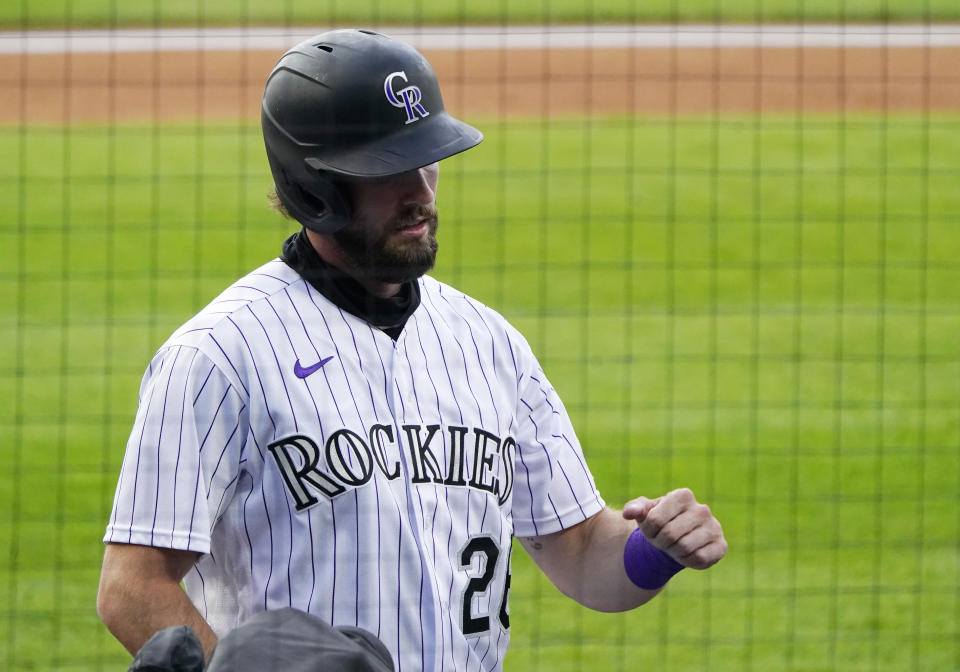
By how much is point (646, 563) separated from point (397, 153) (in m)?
0.85

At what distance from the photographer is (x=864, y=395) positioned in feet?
23.6

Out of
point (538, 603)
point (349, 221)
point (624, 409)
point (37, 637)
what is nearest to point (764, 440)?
point (624, 409)

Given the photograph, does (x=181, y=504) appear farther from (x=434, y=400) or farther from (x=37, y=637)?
(x=37, y=637)

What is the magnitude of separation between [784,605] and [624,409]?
6.74 ft

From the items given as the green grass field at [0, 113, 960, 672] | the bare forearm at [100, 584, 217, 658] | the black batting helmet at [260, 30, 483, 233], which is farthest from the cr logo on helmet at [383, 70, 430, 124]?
the green grass field at [0, 113, 960, 672]

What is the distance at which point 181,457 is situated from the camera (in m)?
2.00

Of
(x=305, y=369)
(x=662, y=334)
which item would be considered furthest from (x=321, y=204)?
(x=662, y=334)

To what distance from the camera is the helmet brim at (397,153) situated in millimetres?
2256

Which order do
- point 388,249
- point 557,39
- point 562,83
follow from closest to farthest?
1. point 388,249
2. point 562,83
3. point 557,39

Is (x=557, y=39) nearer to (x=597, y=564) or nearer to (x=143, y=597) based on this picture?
(x=597, y=564)

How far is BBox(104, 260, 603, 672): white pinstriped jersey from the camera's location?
2.02 meters

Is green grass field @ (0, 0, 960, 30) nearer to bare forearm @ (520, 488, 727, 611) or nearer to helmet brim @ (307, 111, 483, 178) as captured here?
helmet brim @ (307, 111, 483, 178)

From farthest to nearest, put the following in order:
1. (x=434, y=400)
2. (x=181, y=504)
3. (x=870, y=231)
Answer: (x=870, y=231), (x=434, y=400), (x=181, y=504)

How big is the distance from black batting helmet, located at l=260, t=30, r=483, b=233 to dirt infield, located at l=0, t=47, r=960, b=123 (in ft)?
32.1
